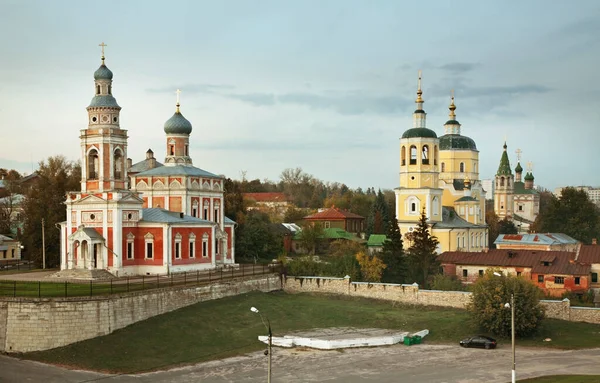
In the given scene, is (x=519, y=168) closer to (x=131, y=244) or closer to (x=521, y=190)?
(x=521, y=190)

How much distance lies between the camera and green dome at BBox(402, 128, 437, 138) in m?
62.9

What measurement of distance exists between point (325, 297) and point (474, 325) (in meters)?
11.8

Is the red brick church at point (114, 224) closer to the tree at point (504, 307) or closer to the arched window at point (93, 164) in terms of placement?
the arched window at point (93, 164)

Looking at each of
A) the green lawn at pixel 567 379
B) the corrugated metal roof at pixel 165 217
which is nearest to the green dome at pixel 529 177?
the corrugated metal roof at pixel 165 217

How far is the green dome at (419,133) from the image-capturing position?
6288 cm

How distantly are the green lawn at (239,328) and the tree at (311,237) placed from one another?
72.1ft

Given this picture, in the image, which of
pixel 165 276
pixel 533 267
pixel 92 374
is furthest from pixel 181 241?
pixel 533 267

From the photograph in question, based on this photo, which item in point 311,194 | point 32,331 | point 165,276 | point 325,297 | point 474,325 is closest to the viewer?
point 32,331

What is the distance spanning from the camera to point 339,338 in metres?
36.3

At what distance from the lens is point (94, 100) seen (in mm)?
45625

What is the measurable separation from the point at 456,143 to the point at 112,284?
42.9 metres

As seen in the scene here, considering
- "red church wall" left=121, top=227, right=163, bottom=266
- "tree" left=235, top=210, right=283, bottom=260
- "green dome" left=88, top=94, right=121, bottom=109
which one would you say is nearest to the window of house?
"red church wall" left=121, top=227, right=163, bottom=266

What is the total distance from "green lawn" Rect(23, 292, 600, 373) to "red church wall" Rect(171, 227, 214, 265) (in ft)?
15.5

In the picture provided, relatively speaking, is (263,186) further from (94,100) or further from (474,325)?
(474,325)
